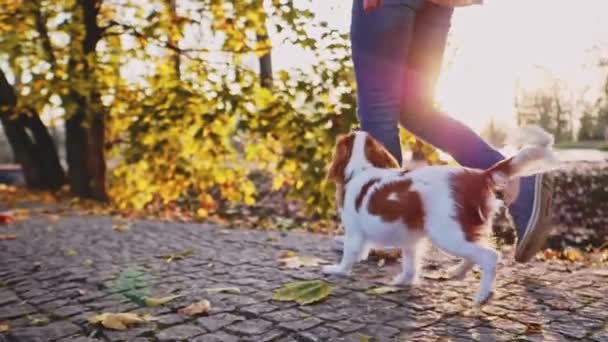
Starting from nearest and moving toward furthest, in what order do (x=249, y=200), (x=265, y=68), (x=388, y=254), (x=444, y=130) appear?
(x=444, y=130) < (x=388, y=254) < (x=249, y=200) < (x=265, y=68)

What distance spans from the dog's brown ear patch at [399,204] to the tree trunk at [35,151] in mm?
9043

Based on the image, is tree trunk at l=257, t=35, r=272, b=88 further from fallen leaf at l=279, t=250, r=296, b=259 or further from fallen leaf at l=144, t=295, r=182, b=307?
fallen leaf at l=144, t=295, r=182, b=307

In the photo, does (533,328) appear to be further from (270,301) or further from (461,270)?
(270,301)

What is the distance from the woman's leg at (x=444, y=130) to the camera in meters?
3.02

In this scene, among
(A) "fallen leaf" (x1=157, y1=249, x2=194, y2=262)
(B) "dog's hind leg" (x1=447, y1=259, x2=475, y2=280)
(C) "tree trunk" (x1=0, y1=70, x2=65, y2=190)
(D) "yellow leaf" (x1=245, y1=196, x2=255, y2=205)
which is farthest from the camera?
(C) "tree trunk" (x1=0, y1=70, x2=65, y2=190)


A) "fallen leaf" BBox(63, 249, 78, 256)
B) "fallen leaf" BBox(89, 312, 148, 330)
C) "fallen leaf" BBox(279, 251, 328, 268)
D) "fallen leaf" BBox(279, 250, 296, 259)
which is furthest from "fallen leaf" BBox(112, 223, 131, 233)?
"fallen leaf" BBox(89, 312, 148, 330)

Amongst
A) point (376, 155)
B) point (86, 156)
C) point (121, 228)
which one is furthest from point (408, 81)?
point (86, 156)

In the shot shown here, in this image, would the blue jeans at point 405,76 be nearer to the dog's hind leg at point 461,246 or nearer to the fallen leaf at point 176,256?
the dog's hind leg at point 461,246

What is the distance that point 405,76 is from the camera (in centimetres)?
333

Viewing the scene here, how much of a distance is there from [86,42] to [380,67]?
20.8ft

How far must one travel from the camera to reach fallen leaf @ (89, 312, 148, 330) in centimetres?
245

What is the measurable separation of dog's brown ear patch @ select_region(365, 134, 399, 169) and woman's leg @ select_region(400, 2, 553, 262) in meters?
0.39

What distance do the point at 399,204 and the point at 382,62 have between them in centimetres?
88

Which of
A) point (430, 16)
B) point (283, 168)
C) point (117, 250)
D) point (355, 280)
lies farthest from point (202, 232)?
point (430, 16)
